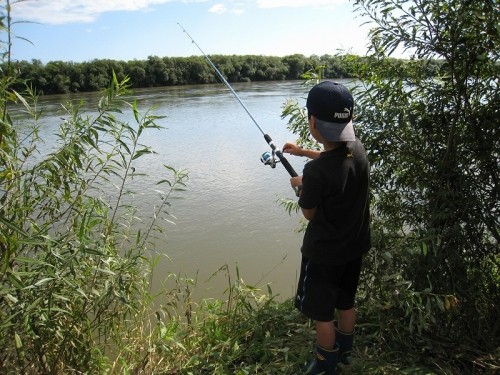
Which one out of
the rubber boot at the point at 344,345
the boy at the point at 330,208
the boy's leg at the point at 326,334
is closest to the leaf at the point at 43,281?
the boy at the point at 330,208

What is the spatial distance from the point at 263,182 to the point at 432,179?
4982mm

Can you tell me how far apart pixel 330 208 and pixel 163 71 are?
3313cm

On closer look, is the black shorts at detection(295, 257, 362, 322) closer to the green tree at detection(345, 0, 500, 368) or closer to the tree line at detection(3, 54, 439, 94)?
the green tree at detection(345, 0, 500, 368)

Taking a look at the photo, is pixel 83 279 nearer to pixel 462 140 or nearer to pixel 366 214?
pixel 366 214

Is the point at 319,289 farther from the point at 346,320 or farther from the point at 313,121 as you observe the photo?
the point at 313,121

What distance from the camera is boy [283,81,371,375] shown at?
198cm

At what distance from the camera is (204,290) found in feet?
14.1

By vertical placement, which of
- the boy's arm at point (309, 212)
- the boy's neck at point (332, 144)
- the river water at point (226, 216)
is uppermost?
the boy's neck at point (332, 144)

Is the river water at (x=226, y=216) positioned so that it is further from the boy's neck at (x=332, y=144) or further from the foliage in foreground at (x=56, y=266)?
the boy's neck at (x=332, y=144)

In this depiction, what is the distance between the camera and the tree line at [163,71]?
24859 mm

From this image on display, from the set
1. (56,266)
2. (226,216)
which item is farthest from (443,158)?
(226,216)

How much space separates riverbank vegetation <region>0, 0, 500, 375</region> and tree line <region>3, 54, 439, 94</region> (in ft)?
52.1

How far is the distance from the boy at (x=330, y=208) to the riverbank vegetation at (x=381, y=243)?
331mm

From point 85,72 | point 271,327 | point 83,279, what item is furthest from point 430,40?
point 85,72
